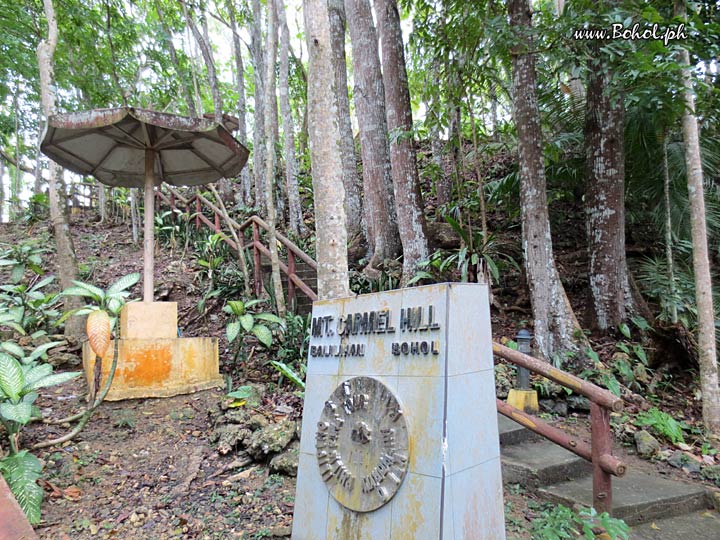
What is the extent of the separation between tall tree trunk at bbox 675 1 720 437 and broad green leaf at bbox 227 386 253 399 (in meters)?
4.32

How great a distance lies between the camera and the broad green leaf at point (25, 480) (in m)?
2.50

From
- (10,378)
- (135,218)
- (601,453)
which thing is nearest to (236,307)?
(10,378)

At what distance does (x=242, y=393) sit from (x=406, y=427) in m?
2.42

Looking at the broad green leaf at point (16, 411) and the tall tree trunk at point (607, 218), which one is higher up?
the tall tree trunk at point (607, 218)

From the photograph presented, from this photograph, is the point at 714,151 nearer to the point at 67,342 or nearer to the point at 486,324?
the point at 486,324

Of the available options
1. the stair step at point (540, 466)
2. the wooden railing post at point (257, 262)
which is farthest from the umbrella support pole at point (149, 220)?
the stair step at point (540, 466)

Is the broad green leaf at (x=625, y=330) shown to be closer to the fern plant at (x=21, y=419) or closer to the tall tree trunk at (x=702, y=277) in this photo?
the tall tree trunk at (x=702, y=277)

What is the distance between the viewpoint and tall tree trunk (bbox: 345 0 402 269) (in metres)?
7.41

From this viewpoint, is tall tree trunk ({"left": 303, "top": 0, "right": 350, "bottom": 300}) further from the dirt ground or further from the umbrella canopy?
the dirt ground

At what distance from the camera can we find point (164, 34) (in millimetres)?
10414

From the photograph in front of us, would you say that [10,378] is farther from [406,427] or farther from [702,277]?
[702,277]

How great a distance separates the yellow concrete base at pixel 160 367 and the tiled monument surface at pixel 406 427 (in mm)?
2168

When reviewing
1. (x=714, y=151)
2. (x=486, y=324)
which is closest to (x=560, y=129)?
(x=714, y=151)

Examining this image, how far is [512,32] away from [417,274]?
306 centimetres
